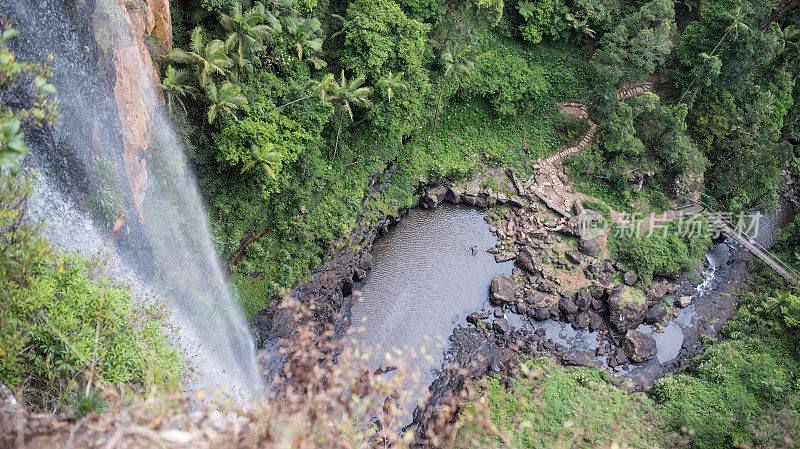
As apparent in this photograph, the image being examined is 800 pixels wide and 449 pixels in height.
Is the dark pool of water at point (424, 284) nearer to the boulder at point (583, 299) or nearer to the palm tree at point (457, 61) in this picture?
the boulder at point (583, 299)

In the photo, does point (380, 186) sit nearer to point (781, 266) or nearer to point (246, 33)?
point (246, 33)

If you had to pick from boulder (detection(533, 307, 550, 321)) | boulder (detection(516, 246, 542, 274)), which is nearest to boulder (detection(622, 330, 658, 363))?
boulder (detection(533, 307, 550, 321))

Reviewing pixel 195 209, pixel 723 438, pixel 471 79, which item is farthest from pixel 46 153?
pixel 723 438

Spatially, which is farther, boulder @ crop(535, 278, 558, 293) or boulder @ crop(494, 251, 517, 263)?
boulder @ crop(494, 251, 517, 263)

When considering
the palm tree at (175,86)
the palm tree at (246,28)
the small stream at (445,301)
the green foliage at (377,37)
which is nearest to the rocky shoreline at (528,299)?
the small stream at (445,301)

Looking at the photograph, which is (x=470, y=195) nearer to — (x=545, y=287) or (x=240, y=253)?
(x=545, y=287)

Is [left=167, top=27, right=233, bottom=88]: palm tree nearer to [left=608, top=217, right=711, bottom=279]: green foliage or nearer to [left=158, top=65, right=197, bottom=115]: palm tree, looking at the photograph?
[left=158, top=65, right=197, bottom=115]: palm tree
